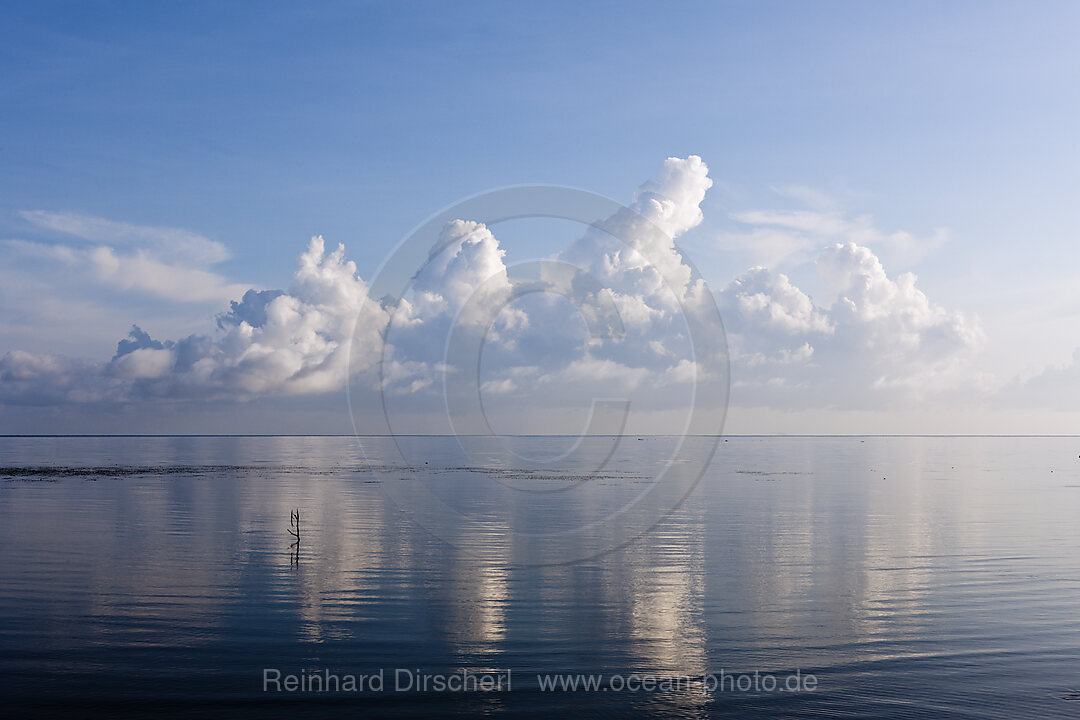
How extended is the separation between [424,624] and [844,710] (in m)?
17.8

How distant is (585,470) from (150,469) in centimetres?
8329

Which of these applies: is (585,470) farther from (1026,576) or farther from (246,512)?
(1026,576)

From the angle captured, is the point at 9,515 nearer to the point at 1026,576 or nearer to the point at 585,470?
the point at 1026,576

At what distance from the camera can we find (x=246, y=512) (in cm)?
7794

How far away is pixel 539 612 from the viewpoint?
37781 mm

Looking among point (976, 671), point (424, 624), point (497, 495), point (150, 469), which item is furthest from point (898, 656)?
point (150, 469)

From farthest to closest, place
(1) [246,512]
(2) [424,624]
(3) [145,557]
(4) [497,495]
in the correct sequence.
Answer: (4) [497,495]
(1) [246,512]
(3) [145,557]
(2) [424,624]

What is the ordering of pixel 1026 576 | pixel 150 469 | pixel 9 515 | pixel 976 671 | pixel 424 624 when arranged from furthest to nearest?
pixel 150 469 < pixel 9 515 < pixel 1026 576 < pixel 424 624 < pixel 976 671

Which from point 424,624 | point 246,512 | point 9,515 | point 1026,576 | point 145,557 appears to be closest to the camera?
point 424,624

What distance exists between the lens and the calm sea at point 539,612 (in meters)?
26.6

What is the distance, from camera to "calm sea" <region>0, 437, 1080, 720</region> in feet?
87.2

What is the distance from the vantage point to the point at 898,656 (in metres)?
31.1

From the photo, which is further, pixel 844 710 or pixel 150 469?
pixel 150 469

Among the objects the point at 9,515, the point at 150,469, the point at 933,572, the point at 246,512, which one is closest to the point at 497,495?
the point at 246,512
